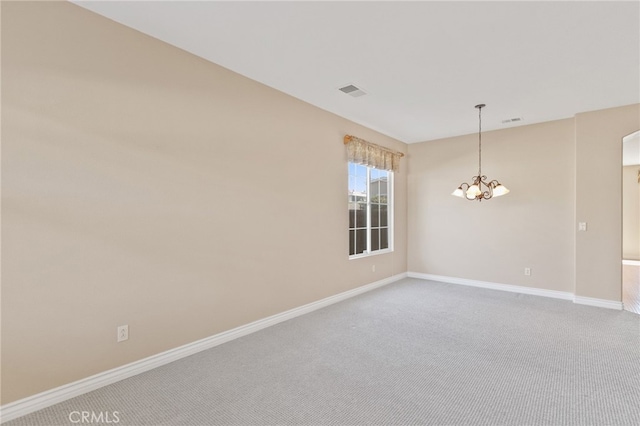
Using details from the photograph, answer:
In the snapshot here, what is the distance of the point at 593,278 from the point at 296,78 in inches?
200

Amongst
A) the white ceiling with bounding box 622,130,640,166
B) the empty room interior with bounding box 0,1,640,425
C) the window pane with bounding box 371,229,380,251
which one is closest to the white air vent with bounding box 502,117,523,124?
the empty room interior with bounding box 0,1,640,425

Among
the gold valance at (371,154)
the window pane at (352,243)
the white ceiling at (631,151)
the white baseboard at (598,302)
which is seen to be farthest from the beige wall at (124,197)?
the white ceiling at (631,151)

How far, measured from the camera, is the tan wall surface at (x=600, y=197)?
428 cm

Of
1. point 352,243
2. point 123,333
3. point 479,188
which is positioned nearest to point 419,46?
point 479,188

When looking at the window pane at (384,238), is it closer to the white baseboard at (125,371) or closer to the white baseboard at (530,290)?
the white baseboard at (530,290)

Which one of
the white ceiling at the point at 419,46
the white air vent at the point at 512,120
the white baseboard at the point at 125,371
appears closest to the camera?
the white baseboard at the point at 125,371

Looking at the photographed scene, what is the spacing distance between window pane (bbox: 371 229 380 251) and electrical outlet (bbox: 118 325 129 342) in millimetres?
4013

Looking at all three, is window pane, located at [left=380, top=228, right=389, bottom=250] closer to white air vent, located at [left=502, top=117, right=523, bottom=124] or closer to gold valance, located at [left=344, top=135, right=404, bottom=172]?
gold valance, located at [left=344, top=135, right=404, bottom=172]

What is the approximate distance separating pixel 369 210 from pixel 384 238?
30.8 inches

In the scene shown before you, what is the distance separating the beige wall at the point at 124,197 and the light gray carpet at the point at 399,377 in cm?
41

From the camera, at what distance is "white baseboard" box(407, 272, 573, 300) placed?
487 centimetres

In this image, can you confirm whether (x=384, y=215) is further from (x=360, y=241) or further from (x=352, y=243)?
(x=352, y=243)

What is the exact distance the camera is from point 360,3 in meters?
2.23

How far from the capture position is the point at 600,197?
4422 mm
